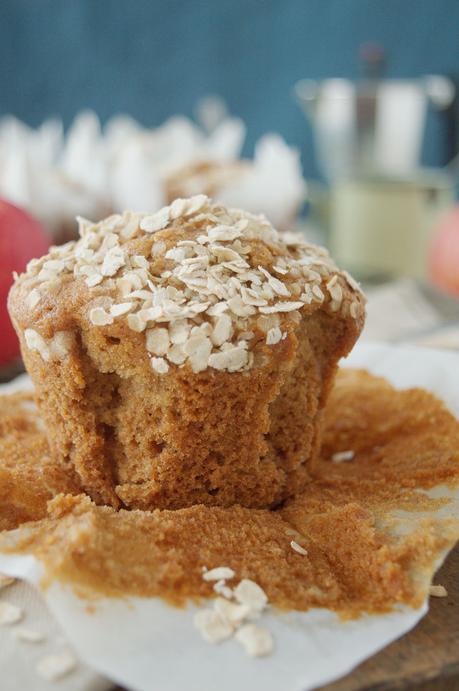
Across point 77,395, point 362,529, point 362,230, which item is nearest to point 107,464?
point 77,395

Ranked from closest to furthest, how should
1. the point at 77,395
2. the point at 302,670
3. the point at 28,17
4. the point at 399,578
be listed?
the point at 302,670 < the point at 399,578 < the point at 77,395 < the point at 28,17

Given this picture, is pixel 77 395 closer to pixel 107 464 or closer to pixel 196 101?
pixel 107 464

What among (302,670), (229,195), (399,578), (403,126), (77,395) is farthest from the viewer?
(403,126)

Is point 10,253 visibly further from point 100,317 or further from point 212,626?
point 212,626

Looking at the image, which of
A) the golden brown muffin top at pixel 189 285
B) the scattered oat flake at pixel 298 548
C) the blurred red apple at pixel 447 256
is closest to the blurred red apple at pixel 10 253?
the golden brown muffin top at pixel 189 285

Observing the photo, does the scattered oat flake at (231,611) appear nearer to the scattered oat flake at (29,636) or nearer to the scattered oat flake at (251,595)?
the scattered oat flake at (251,595)

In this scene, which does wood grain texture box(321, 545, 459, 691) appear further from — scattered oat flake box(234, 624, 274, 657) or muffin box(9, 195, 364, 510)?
muffin box(9, 195, 364, 510)
